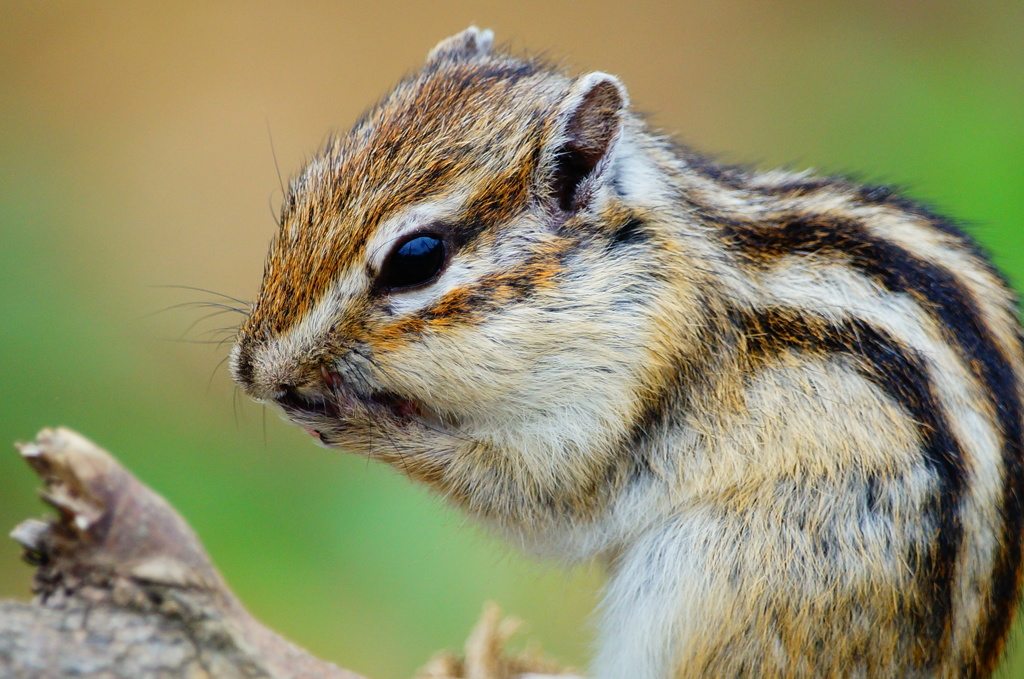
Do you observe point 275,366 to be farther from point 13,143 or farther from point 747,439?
point 13,143

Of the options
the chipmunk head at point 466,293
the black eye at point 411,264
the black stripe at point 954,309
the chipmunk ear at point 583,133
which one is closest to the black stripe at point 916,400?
the black stripe at point 954,309

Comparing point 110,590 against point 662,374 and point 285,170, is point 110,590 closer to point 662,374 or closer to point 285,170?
point 662,374

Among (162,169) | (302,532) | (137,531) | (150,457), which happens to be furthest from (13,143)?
(137,531)

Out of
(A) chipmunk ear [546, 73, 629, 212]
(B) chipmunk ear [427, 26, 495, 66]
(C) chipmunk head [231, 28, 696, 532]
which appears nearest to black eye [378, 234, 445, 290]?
(C) chipmunk head [231, 28, 696, 532]

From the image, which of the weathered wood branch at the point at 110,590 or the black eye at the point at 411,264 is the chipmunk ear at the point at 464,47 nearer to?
the black eye at the point at 411,264

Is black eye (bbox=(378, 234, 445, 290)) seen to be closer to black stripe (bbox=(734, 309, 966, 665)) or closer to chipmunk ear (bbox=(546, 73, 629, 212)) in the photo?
chipmunk ear (bbox=(546, 73, 629, 212))

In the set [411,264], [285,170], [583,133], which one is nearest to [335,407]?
[411,264]
